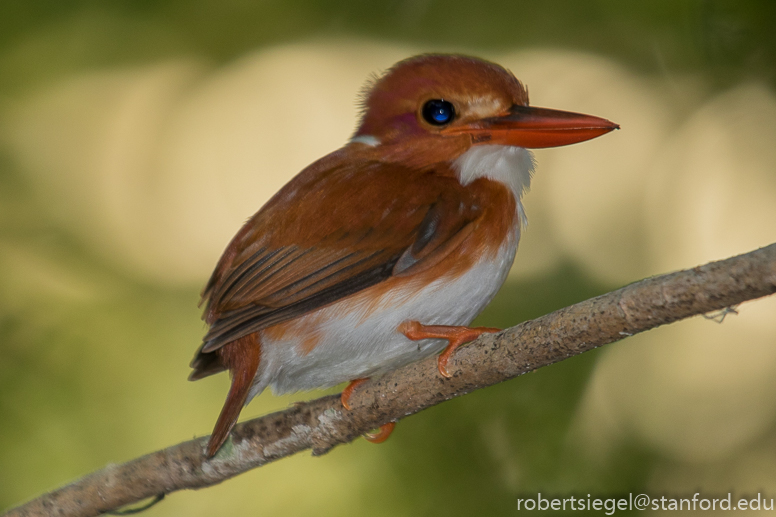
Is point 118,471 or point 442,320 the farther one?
point 118,471

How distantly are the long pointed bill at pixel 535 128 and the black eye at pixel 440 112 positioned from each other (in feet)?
0.10

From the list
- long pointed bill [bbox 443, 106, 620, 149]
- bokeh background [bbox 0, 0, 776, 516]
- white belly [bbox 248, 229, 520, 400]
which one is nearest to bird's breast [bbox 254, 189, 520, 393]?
white belly [bbox 248, 229, 520, 400]

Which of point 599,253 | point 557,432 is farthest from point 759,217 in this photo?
point 557,432

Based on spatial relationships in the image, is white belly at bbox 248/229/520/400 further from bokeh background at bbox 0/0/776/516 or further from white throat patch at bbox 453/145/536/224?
bokeh background at bbox 0/0/776/516

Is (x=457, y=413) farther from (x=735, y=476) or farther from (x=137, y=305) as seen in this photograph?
(x=137, y=305)

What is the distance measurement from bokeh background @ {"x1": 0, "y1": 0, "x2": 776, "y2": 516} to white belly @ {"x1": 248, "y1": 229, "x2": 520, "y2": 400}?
93 centimetres

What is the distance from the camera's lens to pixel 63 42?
3227mm

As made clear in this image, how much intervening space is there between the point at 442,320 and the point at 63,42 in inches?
95.0

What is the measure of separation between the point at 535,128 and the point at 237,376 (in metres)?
0.89

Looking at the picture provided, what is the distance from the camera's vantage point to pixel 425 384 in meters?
1.57

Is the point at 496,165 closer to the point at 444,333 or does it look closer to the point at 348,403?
the point at 444,333

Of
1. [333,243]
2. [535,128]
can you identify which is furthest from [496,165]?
[333,243]

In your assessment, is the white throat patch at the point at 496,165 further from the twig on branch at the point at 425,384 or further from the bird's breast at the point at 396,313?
the twig on branch at the point at 425,384

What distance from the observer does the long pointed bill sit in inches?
62.7
